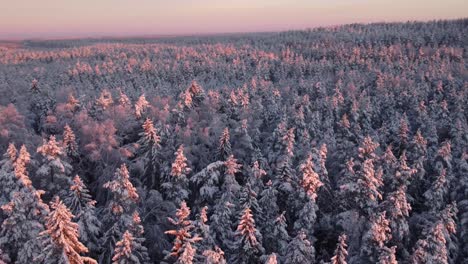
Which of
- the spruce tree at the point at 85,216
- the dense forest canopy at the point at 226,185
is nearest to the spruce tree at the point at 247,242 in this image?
the dense forest canopy at the point at 226,185

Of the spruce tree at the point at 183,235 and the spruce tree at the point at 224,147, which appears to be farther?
the spruce tree at the point at 224,147

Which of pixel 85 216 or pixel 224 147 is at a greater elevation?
pixel 224 147

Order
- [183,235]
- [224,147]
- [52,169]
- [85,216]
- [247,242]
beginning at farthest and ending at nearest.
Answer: [224,147], [52,169], [247,242], [85,216], [183,235]

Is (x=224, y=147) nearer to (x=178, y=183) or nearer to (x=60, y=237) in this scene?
(x=178, y=183)

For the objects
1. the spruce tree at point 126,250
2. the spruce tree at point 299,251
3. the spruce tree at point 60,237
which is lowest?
the spruce tree at point 299,251

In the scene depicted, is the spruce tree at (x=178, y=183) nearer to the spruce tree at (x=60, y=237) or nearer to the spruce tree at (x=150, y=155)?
the spruce tree at (x=150, y=155)

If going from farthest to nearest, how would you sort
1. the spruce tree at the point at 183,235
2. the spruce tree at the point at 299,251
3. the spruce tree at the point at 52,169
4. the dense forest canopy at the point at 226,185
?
the spruce tree at the point at 52,169
the spruce tree at the point at 299,251
the dense forest canopy at the point at 226,185
the spruce tree at the point at 183,235

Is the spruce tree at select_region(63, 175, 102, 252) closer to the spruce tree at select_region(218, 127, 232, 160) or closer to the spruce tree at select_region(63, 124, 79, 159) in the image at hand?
the spruce tree at select_region(63, 124, 79, 159)

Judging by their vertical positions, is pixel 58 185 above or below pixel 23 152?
below

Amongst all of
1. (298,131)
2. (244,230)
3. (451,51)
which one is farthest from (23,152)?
(451,51)

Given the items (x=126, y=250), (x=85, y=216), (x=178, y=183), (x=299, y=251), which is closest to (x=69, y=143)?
(x=178, y=183)

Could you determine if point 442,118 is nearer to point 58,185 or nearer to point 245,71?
point 58,185
